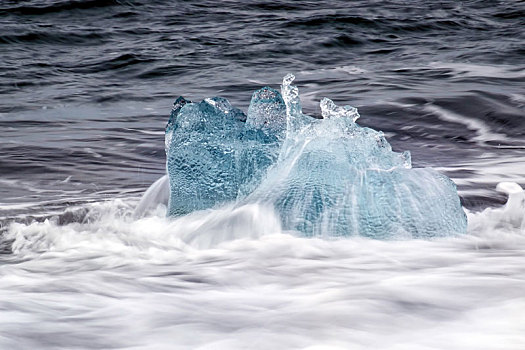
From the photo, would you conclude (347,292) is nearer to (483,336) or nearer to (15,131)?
(483,336)

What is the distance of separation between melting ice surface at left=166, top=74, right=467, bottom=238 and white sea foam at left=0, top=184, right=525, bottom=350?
76 millimetres

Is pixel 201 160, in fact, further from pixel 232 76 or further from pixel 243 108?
Answer: pixel 232 76

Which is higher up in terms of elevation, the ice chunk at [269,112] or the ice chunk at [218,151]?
the ice chunk at [269,112]

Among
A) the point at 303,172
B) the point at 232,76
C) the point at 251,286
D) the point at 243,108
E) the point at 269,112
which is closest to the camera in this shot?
the point at 251,286

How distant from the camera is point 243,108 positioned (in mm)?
6836

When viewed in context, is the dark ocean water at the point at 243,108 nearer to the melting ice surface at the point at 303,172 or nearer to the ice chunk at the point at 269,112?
the melting ice surface at the point at 303,172

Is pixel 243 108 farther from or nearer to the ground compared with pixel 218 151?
nearer to the ground

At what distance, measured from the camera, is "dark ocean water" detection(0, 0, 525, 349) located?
1909 millimetres

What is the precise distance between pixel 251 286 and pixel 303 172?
651mm

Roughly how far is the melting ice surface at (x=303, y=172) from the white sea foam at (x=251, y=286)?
8 centimetres

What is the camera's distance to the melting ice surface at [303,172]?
2.67 metres

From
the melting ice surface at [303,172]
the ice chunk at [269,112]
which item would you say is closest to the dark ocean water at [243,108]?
the melting ice surface at [303,172]

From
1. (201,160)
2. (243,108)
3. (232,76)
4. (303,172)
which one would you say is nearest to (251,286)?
(303,172)

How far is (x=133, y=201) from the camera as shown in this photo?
3.55m
